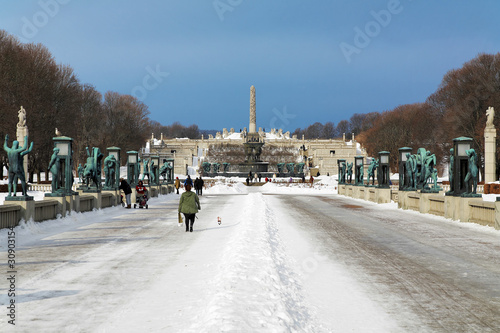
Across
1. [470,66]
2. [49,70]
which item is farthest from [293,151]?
[49,70]

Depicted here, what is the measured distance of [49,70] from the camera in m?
60.8

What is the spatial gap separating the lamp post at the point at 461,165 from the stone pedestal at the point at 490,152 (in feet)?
106

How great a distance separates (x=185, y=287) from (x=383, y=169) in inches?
1115

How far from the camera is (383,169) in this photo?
3541cm

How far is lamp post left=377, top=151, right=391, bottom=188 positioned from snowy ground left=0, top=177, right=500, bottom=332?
20177mm

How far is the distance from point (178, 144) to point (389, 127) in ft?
231

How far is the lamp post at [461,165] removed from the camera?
2173 centimetres

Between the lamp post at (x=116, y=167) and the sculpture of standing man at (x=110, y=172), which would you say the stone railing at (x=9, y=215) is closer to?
the sculpture of standing man at (x=110, y=172)

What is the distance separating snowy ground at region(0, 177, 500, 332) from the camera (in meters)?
6.66

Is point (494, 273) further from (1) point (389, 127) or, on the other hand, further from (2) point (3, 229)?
(1) point (389, 127)

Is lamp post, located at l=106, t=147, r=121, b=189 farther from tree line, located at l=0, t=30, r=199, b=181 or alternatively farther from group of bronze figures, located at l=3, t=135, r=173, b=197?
tree line, located at l=0, t=30, r=199, b=181

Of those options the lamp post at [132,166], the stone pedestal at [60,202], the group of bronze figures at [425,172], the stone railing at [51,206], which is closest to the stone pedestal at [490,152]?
the group of bronze figures at [425,172]

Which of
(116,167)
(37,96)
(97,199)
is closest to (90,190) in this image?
(97,199)

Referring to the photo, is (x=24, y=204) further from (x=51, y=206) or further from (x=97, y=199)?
(x=97, y=199)
